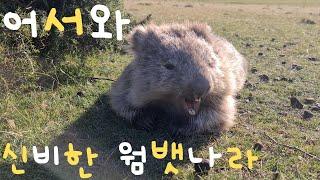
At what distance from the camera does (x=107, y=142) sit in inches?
164

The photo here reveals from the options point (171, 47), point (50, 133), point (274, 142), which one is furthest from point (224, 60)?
point (50, 133)

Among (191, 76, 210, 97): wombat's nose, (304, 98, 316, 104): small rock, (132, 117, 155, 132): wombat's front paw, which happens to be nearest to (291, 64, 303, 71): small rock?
(304, 98, 316, 104): small rock

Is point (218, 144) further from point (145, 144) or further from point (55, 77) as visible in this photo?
point (55, 77)

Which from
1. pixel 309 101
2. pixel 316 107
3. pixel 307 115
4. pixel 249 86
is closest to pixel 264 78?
pixel 249 86

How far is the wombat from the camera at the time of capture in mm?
4020

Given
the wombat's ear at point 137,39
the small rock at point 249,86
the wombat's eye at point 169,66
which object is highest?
the wombat's ear at point 137,39

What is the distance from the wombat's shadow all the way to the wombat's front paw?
4 cm

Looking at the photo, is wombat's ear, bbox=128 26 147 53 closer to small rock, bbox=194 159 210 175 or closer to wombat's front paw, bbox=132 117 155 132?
wombat's front paw, bbox=132 117 155 132

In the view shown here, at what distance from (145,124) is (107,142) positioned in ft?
→ 1.42

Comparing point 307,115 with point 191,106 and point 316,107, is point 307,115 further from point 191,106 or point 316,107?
point 191,106

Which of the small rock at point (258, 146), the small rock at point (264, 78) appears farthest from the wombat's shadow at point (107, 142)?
the small rock at point (264, 78)

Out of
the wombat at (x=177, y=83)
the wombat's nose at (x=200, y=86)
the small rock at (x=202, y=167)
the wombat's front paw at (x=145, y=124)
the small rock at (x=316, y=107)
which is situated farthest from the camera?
the small rock at (x=316, y=107)

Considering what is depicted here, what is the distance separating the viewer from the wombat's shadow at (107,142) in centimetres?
363

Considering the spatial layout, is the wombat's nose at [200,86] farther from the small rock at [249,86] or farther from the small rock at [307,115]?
the small rock at [249,86]
